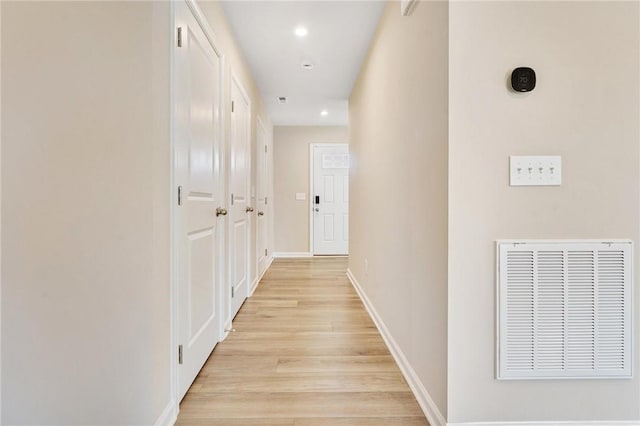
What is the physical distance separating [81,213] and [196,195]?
0.87m

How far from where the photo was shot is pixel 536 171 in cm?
126

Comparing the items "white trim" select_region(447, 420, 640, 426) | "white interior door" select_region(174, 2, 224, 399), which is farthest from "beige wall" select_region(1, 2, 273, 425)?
"white trim" select_region(447, 420, 640, 426)

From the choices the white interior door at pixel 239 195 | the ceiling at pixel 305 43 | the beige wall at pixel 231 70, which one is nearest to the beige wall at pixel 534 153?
the ceiling at pixel 305 43

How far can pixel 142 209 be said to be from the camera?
1.18 metres

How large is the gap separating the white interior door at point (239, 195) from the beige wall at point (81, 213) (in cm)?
127

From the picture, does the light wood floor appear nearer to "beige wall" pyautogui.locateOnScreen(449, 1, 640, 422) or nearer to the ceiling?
"beige wall" pyautogui.locateOnScreen(449, 1, 640, 422)

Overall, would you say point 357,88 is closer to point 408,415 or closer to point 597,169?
point 597,169

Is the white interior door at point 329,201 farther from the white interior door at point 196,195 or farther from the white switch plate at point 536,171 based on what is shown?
the white switch plate at point 536,171

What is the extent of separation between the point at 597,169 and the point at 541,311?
58 cm

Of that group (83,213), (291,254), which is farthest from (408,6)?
(291,254)

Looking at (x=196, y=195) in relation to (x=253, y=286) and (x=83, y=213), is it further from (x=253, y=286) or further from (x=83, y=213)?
(x=253, y=286)

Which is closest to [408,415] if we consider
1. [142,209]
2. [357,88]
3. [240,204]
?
[142,209]

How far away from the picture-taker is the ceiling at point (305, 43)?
2344 mm

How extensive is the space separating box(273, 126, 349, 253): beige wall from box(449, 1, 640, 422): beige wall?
4.67 metres
